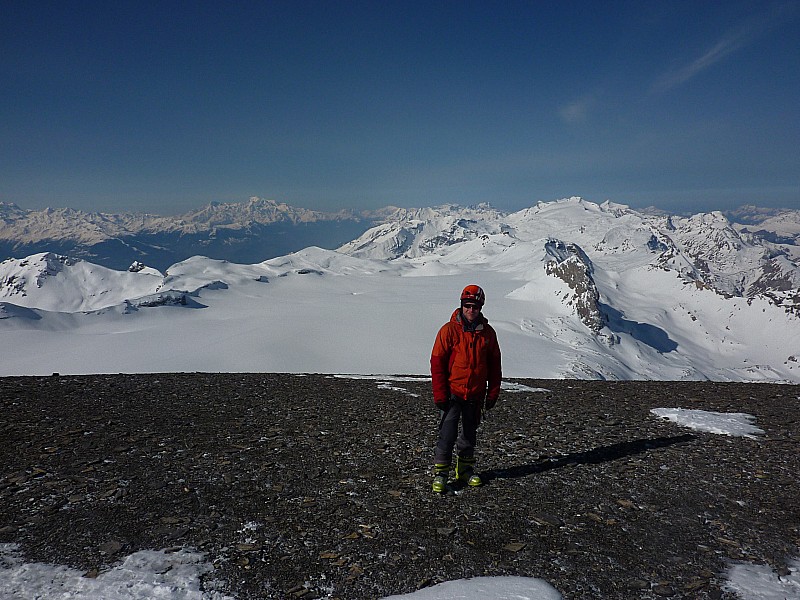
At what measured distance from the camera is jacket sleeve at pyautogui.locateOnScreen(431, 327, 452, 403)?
770 centimetres

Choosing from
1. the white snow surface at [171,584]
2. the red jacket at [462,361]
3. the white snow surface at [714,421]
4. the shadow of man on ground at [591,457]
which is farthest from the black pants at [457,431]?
the white snow surface at [714,421]

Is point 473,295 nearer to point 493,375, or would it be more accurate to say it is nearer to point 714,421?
point 493,375

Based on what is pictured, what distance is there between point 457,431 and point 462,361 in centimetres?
135

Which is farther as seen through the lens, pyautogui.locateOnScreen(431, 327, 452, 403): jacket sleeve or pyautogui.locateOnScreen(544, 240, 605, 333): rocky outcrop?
pyautogui.locateOnScreen(544, 240, 605, 333): rocky outcrop

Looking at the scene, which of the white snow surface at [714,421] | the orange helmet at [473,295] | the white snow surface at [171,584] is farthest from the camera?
the white snow surface at [714,421]

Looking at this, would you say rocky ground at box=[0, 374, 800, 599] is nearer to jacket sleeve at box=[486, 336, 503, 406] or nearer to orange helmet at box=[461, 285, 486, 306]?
jacket sleeve at box=[486, 336, 503, 406]

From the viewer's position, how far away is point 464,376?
766 centimetres

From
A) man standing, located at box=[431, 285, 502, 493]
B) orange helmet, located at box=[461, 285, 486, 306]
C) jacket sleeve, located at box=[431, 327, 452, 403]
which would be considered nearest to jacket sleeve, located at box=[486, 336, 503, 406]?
man standing, located at box=[431, 285, 502, 493]

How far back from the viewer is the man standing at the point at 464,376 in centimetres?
766

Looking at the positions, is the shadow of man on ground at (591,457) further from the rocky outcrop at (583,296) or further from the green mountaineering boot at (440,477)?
the rocky outcrop at (583,296)

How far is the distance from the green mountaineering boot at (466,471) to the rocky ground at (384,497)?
0.26 m

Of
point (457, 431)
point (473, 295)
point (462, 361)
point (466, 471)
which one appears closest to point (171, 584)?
point (457, 431)

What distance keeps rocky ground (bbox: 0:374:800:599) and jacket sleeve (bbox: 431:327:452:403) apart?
1.79 metres

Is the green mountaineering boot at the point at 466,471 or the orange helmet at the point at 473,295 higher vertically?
the orange helmet at the point at 473,295
